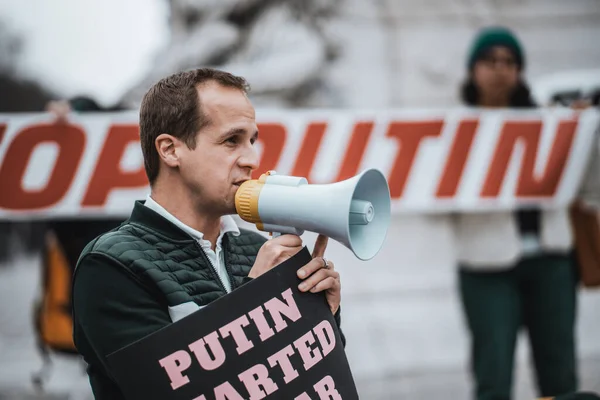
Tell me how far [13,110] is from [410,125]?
15.1 ft

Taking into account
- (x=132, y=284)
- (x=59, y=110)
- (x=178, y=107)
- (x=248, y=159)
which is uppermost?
(x=178, y=107)

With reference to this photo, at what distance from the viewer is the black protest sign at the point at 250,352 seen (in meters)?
1.38

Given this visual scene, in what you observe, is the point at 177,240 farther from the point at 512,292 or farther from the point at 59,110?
the point at 59,110

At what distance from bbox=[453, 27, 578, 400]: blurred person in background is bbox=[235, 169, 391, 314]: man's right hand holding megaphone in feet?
6.47

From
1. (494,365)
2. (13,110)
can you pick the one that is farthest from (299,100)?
(13,110)

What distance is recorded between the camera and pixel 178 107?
162cm

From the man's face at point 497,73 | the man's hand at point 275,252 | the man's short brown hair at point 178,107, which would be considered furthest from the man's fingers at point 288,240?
the man's face at point 497,73

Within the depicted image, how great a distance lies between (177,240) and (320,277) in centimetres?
35

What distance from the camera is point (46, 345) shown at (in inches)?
160

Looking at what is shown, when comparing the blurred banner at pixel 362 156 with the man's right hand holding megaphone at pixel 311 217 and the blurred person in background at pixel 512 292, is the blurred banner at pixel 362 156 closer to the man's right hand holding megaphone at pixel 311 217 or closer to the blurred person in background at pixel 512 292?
the blurred person in background at pixel 512 292

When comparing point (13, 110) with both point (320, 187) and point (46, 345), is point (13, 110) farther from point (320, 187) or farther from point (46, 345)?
point (320, 187)

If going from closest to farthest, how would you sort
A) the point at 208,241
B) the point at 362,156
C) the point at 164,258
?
the point at 164,258, the point at 208,241, the point at 362,156

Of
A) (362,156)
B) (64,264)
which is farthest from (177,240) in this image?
(362,156)

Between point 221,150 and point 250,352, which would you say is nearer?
point 250,352
